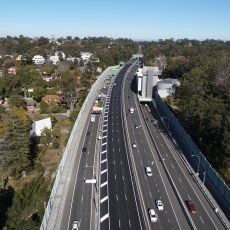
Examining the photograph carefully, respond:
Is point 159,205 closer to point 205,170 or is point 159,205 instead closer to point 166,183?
point 166,183

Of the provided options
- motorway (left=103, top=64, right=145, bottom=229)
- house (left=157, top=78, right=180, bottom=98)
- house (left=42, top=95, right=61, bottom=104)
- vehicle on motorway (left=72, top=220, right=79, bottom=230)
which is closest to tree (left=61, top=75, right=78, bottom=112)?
house (left=42, top=95, right=61, bottom=104)

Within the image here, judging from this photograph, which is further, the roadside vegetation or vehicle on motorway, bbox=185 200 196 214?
the roadside vegetation

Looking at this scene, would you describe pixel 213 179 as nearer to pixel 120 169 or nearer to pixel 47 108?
pixel 120 169

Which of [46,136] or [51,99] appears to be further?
[51,99]

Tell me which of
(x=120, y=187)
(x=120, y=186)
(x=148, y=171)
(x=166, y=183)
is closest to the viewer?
(x=120, y=187)

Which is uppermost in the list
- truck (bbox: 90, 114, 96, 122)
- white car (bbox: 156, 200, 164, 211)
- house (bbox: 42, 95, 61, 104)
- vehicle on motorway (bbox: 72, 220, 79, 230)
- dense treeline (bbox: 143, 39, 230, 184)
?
dense treeline (bbox: 143, 39, 230, 184)

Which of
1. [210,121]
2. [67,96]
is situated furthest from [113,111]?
[210,121]

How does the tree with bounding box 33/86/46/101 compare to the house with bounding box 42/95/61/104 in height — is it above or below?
above

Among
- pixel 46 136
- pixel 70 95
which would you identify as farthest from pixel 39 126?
pixel 70 95

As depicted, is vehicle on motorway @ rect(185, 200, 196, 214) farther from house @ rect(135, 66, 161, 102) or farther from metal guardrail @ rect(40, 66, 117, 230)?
house @ rect(135, 66, 161, 102)
